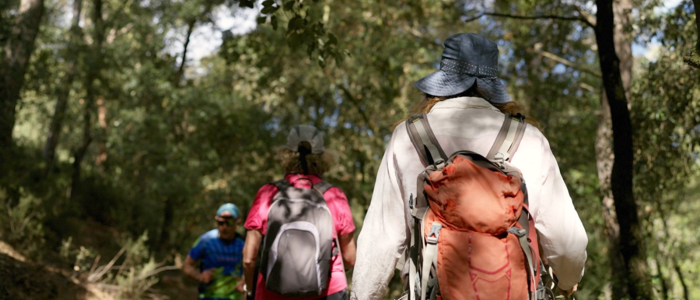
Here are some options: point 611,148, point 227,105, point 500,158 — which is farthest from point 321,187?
point 227,105

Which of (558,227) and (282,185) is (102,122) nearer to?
(282,185)

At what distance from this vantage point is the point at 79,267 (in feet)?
26.0

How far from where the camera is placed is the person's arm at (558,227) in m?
2.00

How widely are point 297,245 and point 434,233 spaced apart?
5.18ft

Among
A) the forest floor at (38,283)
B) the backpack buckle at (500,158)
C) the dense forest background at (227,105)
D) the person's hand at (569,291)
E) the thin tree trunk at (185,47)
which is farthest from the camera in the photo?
the thin tree trunk at (185,47)

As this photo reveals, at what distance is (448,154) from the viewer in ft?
6.74

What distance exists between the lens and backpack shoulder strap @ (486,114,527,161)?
202 centimetres

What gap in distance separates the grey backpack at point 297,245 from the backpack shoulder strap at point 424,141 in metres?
1.42

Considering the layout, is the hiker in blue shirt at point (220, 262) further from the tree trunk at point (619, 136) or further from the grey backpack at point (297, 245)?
the tree trunk at point (619, 136)

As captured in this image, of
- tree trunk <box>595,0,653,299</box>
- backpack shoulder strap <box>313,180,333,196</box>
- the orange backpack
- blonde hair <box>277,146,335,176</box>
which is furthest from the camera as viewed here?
tree trunk <box>595,0,653,299</box>

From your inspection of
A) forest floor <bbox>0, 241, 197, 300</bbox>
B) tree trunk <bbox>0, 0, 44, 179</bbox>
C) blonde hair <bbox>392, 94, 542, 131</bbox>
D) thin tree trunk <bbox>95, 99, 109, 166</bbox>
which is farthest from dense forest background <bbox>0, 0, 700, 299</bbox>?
blonde hair <bbox>392, 94, 542, 131</bbox>

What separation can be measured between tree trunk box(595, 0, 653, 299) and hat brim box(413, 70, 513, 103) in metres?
2.82

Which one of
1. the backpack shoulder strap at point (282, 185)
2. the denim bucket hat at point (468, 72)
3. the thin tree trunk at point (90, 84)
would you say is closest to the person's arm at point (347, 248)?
the backpack shoulder strap at point (282, 185)

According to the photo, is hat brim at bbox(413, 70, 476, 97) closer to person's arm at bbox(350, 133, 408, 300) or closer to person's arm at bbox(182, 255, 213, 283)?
person's arm at bbox(350, 133, 408, 300)
